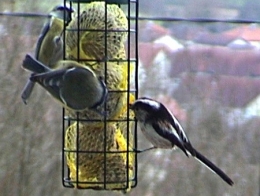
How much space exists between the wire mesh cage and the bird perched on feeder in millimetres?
94

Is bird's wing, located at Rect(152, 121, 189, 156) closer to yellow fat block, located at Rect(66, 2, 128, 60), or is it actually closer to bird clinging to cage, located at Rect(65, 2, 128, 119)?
bird clinging to cage, located at Rect(65, 2, 128, 119)

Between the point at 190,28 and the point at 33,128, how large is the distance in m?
1.02

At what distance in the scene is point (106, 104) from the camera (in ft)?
7.10

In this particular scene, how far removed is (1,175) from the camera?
405cm

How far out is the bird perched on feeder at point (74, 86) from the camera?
2051 millimetres

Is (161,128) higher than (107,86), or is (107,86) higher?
(107,86)

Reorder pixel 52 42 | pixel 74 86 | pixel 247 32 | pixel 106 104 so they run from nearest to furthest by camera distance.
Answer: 1. pixel 74 86
2. pixel 106 104
3. pixel 52 42
4. pixel 247 32

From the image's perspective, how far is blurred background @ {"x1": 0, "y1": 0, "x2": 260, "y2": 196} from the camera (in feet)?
12.9

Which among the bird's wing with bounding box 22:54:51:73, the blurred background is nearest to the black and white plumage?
the bird's wing with bounding box 22:54:51:73

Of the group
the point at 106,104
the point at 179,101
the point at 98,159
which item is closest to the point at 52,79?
the point at 106,104

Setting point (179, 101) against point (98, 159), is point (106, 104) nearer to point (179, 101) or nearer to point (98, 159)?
point (98, 159)

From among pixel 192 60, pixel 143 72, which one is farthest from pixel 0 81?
pixel 192 60

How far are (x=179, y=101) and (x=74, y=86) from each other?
1969 mm

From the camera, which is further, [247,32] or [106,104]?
[247,32]
